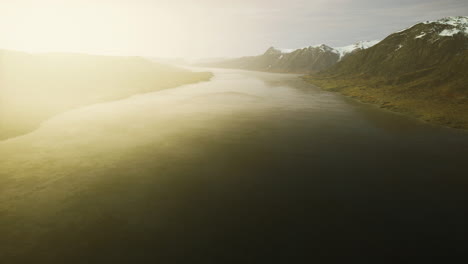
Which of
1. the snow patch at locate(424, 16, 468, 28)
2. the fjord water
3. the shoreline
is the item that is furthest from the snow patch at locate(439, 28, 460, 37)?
the fjord water

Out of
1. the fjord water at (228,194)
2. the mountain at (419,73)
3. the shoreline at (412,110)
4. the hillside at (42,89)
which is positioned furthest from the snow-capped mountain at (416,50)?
the hillside at (42,89)

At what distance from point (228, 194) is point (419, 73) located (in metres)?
99.1

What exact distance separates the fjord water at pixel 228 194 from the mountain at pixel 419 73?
62.7 ft

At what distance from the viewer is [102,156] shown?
90.4 ft

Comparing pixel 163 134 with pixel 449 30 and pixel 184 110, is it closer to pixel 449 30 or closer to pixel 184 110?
pixel 184 110

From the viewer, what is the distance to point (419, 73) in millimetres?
83062

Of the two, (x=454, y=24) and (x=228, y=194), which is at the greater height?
(x=454, y=24)

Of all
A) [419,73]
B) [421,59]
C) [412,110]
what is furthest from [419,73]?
[412,110]

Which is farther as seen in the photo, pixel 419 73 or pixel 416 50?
pixel 416 50

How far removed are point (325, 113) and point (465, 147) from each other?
2472 centimetres

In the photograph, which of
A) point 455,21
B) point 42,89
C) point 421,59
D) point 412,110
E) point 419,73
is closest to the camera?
point 412,110

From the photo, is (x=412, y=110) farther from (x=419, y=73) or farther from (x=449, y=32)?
(x=449, y=32)

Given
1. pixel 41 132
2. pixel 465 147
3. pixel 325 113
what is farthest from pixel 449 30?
pixel 41 132

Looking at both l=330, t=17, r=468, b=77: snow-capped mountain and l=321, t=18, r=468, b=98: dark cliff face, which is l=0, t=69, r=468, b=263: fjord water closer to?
l=321, t=18, r=468, b=98: dark cliff face
